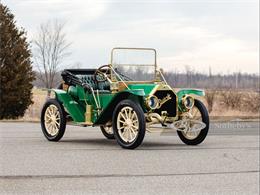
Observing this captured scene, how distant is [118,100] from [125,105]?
19.9 inches

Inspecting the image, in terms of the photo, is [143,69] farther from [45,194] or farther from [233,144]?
[45,194]

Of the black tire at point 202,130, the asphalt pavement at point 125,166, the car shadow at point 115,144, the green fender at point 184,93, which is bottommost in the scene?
the asphalt pavement at point 125,166

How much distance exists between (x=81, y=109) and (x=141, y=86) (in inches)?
57.4

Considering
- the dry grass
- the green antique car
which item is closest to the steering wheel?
the green antique car

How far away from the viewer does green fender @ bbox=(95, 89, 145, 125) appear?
11039 mm

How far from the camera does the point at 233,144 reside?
1234cm

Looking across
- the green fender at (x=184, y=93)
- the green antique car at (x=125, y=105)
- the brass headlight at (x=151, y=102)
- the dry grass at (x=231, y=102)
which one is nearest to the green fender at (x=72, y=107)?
the green antique car at (x=125, y=105)

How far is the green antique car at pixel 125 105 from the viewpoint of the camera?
36.4ft

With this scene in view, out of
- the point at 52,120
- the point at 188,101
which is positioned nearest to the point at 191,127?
the point at 188,101

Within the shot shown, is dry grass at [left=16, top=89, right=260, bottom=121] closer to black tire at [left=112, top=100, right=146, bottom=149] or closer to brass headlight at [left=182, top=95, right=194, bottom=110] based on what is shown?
brass headlight at [left=182, top=95, right=194, bottom=110]

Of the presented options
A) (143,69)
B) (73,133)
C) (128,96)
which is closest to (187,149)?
(128,96)

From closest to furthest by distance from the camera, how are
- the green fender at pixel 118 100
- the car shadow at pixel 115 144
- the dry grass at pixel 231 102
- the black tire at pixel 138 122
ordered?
the black tire at pixel 138 122
the green fender at pixel 118 100
the car shadow at pixel 115 144
the dry grass at pixel 231 102

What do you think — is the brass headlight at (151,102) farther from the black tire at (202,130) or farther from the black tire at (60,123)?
the black tire at (60,123)

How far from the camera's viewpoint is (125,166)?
29.5 feet
